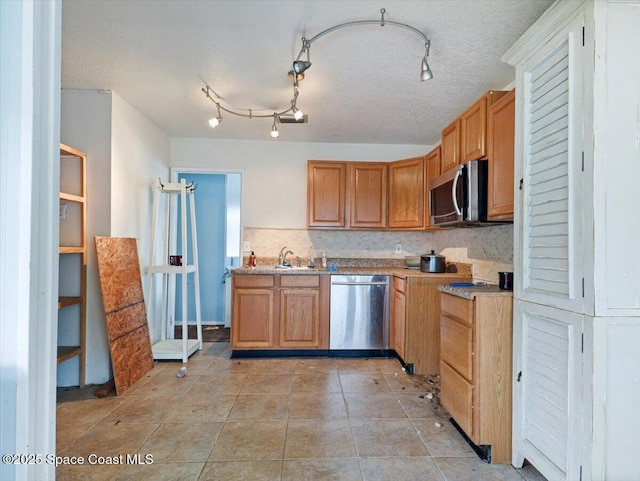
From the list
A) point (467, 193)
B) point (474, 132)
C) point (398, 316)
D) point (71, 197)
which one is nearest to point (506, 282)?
point (467, 193)

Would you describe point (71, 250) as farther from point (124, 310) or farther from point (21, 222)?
point (21, 222)

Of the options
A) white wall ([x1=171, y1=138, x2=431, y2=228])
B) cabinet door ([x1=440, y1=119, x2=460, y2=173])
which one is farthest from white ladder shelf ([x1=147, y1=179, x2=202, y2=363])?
cabinet door ([x1=440, y1=119, x2=460, y2=173])

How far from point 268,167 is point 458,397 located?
312 cm

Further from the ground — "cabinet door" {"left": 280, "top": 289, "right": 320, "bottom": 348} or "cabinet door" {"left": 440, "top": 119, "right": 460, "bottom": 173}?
"cabinet door" {"left": 440, "top": 119, "right": 460, "bottom": 173}

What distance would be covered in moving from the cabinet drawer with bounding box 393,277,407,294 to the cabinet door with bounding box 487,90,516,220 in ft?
3.74

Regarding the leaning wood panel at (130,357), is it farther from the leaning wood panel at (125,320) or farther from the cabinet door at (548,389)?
the cabinet door at (548,389)

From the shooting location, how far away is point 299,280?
3475 millimetres

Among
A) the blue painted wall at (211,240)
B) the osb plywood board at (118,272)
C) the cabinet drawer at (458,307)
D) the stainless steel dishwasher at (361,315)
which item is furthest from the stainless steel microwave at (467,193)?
the blue painted wall at (211,240)

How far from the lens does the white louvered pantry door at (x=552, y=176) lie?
1.39 meters

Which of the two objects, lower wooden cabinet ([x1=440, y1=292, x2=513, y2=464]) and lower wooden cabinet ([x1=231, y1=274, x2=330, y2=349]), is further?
lower wooden cabinet ([x1=231, y1=274, x2=330, y2=349])

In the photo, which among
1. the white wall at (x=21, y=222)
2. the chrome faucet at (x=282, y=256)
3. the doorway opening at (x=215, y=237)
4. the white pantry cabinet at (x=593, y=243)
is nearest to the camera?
the white wall at (x=21, y=222)

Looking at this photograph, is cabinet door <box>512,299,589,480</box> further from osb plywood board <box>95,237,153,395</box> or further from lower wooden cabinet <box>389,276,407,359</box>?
osb plywood board <box>95,237,153,395</box>

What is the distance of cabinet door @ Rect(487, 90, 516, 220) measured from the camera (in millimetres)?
1955

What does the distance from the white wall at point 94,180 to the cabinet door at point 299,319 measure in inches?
60.6
